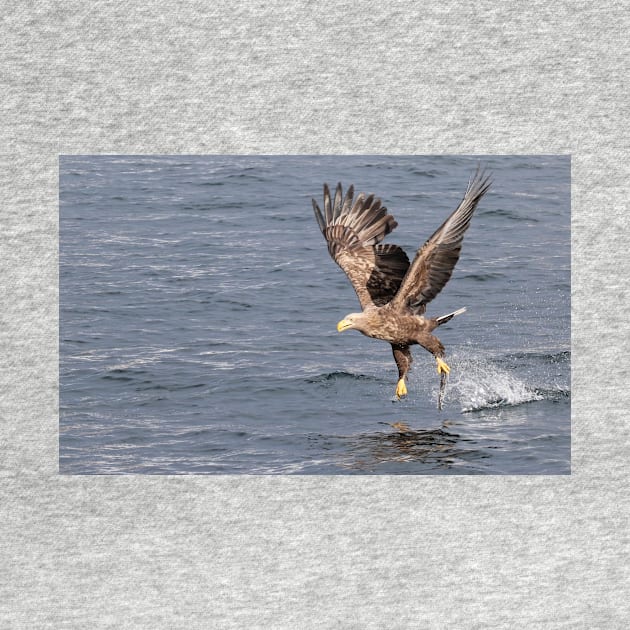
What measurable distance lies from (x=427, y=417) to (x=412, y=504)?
1.28ft

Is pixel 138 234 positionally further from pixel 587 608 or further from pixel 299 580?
pixel 587 608

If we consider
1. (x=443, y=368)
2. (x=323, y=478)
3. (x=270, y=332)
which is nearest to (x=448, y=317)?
(x=443, y=368)

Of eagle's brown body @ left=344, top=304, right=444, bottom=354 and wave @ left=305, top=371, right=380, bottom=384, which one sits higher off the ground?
eagle's brown body @ left=344, top=304, right=444, bottom=354

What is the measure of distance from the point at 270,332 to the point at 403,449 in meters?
0.78

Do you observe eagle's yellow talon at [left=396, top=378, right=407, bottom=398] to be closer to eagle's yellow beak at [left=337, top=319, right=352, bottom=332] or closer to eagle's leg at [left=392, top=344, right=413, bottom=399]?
eagle's leg at [left=392, top=344, right=413, bottom=399]

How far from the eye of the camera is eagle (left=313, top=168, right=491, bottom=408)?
680 centimetres

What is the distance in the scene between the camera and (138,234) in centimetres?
682

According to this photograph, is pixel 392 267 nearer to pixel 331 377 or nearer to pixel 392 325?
pixel 392 325

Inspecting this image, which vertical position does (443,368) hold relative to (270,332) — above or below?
below

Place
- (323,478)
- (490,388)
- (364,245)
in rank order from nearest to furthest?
(323,478) < (490,388) < (364,245)

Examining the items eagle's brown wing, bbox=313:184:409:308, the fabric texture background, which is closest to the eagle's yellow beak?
eagle's brown wing, bbox=313:184:409:308

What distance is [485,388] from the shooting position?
6875mm

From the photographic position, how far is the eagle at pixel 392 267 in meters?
6.80

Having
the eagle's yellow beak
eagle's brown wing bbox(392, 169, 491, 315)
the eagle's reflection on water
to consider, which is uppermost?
eagle's brown wing bbox(392, 169, 491, 315)
